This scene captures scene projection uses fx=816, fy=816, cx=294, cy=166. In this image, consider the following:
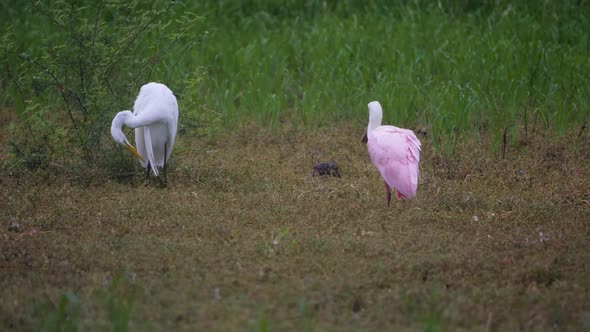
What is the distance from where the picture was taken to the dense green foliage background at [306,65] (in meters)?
6.83

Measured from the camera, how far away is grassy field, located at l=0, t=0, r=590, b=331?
13.7 ft

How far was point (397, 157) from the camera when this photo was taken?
5992mm

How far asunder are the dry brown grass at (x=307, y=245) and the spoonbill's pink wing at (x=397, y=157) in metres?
0.22

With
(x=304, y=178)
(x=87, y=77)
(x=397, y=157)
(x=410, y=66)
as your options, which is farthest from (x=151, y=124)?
(x=410, y=66)

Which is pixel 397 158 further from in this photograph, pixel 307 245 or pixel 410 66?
pixel 410 66

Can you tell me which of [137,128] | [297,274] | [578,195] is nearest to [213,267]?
[297,274]

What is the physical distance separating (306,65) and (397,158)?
4.18m

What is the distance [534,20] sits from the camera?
11.0 metres

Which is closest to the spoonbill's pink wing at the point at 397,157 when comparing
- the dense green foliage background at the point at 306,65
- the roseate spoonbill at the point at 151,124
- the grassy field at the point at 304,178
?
the grassy field at the point at 304,178

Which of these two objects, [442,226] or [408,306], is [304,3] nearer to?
[442,226]

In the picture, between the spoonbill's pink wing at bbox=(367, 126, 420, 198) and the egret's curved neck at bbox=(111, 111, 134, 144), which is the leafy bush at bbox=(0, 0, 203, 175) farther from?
the spoonbill's pink wing at bbox=(367, 126, 420, 198)

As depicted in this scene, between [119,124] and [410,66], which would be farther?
[410,66]

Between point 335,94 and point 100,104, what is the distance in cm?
301

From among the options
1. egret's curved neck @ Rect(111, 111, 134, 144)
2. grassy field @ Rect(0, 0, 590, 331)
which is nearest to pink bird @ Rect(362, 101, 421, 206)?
grassy field @ Rect(0, 0, 590, 331)
